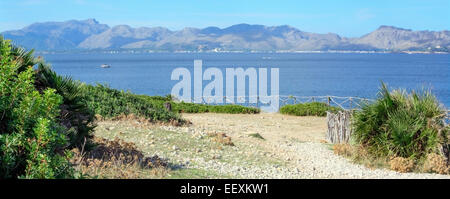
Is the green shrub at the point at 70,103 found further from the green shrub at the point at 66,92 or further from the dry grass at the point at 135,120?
the dry grass at the point at 135,120

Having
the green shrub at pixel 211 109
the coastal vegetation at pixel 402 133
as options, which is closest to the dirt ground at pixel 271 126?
the green shrub at pixel 211 109

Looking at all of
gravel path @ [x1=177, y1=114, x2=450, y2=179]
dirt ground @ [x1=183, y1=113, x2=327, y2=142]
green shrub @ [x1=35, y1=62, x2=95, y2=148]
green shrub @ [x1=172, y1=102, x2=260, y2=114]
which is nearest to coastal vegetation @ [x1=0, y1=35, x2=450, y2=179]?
green shrub @ [x1=35, y1=62, x2=95, y2=148]

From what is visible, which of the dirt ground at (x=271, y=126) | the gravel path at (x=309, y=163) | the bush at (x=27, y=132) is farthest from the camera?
the dirt ground at (x=271, y=126)

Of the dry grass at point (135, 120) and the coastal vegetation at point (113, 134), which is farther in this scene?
the dry grass at point (135, 120)

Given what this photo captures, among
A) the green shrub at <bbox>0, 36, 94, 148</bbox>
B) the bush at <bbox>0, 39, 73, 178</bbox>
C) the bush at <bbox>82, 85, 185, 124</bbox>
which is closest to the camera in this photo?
the bush at <bbox>0, 39, 73, 178</bbox>

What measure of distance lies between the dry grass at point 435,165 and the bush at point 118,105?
8.15m

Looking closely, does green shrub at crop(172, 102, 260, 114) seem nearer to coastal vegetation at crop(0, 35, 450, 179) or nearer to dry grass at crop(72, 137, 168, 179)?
coastal vegetation at crop(0, 35, 450, 179)

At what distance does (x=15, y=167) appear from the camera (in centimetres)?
540

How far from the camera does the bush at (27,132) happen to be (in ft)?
17.0

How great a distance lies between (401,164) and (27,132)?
23.5ft

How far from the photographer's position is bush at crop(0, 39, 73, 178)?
5180 millimetres

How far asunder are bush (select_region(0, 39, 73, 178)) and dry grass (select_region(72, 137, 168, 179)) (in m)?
1.16
